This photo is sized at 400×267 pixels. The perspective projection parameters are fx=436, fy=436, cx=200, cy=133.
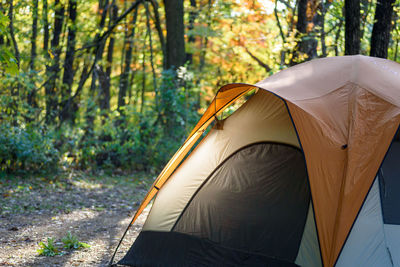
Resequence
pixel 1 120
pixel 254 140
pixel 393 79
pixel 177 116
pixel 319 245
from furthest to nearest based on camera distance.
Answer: pixel 177 116
pixel 1 120
pixel 254 140
pixel 393 79
pixel 319 245

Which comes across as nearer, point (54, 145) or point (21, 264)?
point (21, 264)

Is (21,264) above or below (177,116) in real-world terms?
below

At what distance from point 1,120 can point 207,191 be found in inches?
237

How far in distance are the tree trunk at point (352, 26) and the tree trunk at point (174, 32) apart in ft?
16.9

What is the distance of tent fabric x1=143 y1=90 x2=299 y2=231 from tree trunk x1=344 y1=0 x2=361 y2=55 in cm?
341

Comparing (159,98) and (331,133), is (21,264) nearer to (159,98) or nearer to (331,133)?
(331,133)

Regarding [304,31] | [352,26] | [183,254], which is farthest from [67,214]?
[304,31]

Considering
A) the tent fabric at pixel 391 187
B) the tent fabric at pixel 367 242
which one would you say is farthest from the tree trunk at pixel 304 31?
the tent fabric at pixel 367 242

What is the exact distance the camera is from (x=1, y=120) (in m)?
8.83

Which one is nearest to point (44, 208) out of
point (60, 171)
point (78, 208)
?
point (78, 208)

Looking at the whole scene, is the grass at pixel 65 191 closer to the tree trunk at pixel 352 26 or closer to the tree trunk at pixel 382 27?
the tree trunk at pixel 352 26

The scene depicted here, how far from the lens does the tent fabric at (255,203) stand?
402 centimetres

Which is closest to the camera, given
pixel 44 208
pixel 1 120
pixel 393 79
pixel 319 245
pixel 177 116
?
pixel 319 245

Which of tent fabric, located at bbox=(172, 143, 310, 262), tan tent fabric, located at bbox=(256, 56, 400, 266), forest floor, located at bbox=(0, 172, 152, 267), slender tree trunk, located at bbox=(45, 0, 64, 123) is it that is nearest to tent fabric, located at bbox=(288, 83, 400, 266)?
tan tent fabric, located at bbox=(256, 56, 400, 266)
